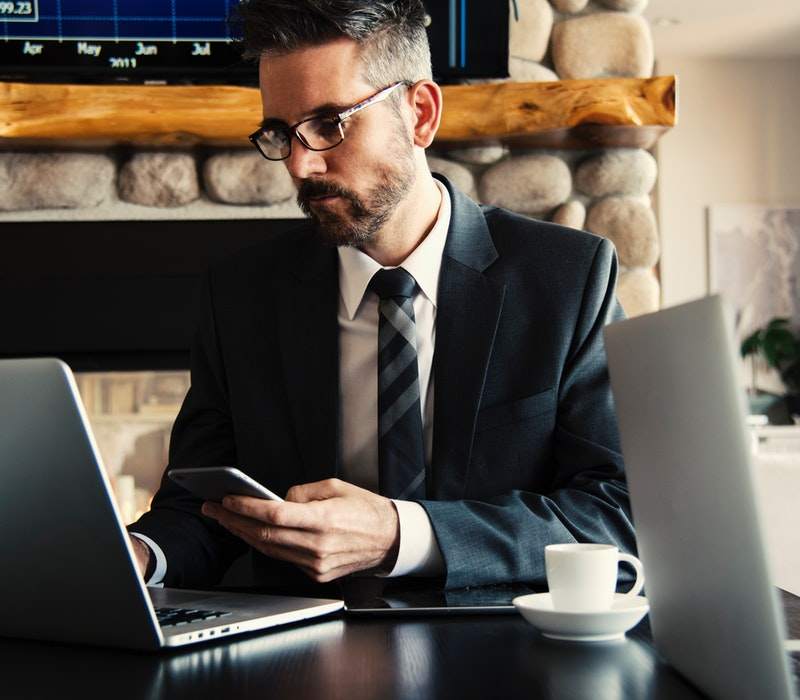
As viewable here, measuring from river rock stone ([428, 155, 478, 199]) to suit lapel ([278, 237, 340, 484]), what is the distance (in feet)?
3.41

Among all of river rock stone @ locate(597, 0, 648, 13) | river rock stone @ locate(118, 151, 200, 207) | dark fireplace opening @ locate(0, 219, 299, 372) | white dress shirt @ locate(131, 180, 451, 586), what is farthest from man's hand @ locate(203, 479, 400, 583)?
river rock stone @ locate(597, 0, 648, 13)

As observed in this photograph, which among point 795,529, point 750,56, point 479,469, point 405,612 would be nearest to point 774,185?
point 750,56

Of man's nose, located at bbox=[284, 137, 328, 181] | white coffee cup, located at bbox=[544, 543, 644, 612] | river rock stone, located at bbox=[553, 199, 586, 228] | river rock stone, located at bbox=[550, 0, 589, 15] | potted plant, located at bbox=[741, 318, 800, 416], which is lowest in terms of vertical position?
potted plant, located at bbox=[741, 318, 800, 416]

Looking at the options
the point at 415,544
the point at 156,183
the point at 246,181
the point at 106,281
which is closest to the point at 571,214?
the point at 246,181

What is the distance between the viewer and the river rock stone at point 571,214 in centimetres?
258

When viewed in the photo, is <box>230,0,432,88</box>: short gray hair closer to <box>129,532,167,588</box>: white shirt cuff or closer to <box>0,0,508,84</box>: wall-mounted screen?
<box>129,532,167,588</box>: white shirt cuff

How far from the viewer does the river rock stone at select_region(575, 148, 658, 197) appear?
2586 millimetres

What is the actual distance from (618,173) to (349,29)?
1214mm

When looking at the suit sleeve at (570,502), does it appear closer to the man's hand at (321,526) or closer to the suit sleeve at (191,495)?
the man's hand at (321,526)

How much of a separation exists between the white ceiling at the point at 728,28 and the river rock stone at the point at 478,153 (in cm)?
382

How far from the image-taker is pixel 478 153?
2.59 meters

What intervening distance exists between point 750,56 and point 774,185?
2.74 feet

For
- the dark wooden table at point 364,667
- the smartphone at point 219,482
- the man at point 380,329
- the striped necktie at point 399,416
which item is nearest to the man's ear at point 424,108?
the man at point 380,329

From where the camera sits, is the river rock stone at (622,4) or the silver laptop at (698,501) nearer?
the silver laptop at (698,501)
